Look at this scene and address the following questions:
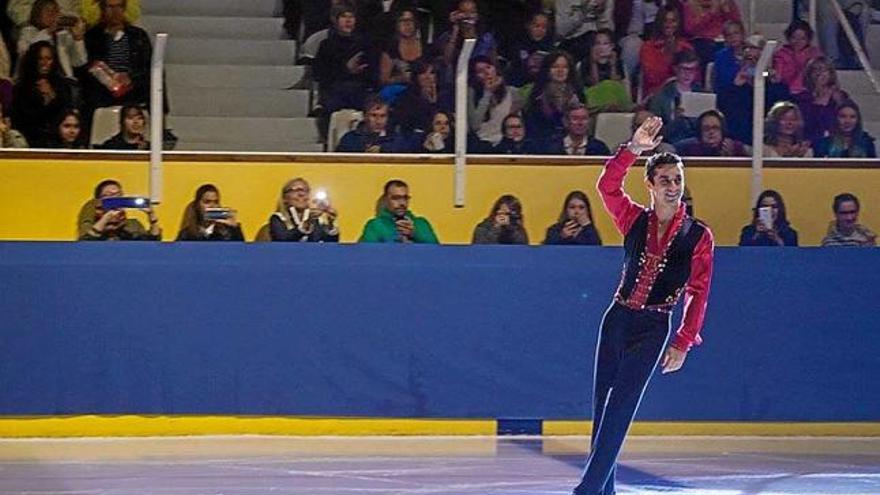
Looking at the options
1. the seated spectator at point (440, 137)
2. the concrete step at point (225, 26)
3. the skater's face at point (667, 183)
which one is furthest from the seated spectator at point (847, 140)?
the skater's face at point (667, 183)

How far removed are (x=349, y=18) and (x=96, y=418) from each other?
4.07 m

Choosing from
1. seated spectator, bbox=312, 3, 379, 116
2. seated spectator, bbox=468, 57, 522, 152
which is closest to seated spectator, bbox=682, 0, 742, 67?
seated spectator, bbox=468, 57, 522, 152

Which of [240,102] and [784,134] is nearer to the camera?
[784,134]

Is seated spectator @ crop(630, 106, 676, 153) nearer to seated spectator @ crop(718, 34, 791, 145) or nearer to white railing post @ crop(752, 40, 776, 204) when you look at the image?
seated spectator @ crop(718, 34, 791, 145)

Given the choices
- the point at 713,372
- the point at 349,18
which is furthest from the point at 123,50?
the point at 713,372

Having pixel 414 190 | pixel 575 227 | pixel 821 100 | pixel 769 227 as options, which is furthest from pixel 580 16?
pixel 769 227

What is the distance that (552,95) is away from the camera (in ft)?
44.1

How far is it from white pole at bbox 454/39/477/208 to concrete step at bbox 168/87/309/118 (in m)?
1.92

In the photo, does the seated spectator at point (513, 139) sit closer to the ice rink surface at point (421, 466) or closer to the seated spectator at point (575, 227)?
the seated spectator at point (575, 227)

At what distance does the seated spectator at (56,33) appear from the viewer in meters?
13.2

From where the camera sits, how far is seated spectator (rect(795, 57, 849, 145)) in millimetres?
13719

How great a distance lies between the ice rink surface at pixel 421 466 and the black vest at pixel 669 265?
4.88 feet

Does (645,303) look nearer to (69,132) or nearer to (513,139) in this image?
(513,139)

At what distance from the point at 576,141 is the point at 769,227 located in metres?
1.66
